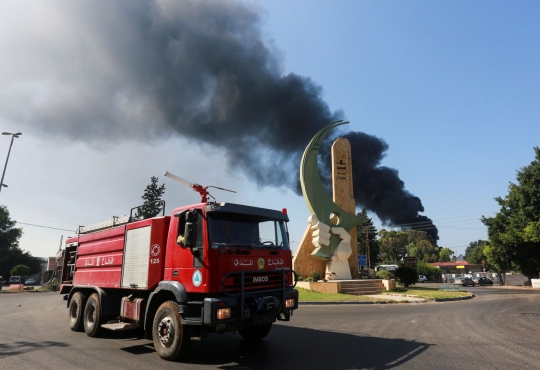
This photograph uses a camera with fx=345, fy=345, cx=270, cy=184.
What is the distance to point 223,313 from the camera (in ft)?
18.4

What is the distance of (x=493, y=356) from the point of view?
611 centimetres

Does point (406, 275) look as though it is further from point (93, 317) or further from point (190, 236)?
point (190, 236)

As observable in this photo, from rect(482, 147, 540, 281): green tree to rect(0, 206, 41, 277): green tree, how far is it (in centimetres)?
6832

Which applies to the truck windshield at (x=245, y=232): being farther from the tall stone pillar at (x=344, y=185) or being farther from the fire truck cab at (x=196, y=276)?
the tall stone pillar at (x=344, y=185)

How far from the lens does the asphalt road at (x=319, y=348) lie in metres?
5.77

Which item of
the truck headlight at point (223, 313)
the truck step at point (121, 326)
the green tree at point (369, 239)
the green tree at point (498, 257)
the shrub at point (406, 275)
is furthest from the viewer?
the green tree at point (369, 239)

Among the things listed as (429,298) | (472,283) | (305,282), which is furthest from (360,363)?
(472,283)

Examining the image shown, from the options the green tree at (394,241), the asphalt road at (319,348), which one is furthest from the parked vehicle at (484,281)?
the green tree at (394,241)

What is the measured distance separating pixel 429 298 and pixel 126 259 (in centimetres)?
1631

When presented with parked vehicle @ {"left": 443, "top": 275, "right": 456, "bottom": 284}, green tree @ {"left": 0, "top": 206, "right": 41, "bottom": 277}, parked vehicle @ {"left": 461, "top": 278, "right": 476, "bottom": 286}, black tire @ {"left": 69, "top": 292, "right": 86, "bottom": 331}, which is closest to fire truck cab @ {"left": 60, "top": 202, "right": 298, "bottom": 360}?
black tire @ {"left": 69, "top": 292, "right": 86, "bottom": 331}

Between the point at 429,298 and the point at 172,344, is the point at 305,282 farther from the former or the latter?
the point at 172,344

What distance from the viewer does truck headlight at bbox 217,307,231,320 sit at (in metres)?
5.57

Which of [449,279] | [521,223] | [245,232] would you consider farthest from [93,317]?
[449,279]

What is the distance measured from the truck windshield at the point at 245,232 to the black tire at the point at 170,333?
1.42 metres
